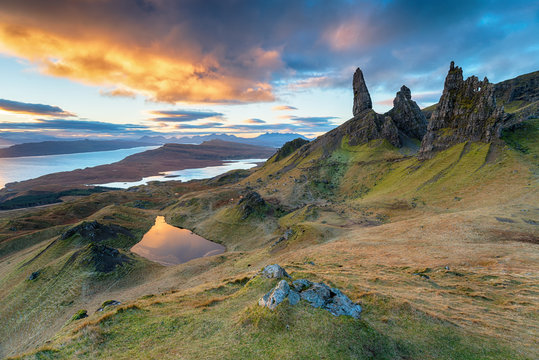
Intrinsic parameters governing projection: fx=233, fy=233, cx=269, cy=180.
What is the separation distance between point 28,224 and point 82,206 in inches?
1338

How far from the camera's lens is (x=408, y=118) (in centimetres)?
16650

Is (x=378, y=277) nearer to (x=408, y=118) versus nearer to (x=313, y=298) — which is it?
(x=313, y=298)

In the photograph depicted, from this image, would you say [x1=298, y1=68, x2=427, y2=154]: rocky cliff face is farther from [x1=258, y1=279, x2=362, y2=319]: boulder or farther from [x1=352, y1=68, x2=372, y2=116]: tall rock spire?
[x1=258, y1=279, x2=362, y2=319]: boulder

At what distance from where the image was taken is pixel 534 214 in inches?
1966

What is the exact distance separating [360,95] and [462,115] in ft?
324

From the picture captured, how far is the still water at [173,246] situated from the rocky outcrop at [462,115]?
10486 centimetres

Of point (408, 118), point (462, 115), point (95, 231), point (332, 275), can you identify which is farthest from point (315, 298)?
point (408, 118)

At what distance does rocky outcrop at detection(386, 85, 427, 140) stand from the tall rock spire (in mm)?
23318

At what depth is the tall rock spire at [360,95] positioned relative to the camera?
191m

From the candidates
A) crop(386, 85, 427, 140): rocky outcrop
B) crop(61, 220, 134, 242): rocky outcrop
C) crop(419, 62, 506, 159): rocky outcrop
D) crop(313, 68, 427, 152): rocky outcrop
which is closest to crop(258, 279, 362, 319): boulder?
crop(61, 220, 134, 242): rocky outcrop

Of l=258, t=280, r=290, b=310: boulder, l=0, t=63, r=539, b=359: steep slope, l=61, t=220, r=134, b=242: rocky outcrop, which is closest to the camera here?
l=0, t=63, r=539, b=359: steep slope

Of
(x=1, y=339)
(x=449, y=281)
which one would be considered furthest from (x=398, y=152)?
(x=1, y=339)

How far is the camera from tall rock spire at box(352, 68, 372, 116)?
625ft

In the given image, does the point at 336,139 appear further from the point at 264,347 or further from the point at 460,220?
the point at 264,347
